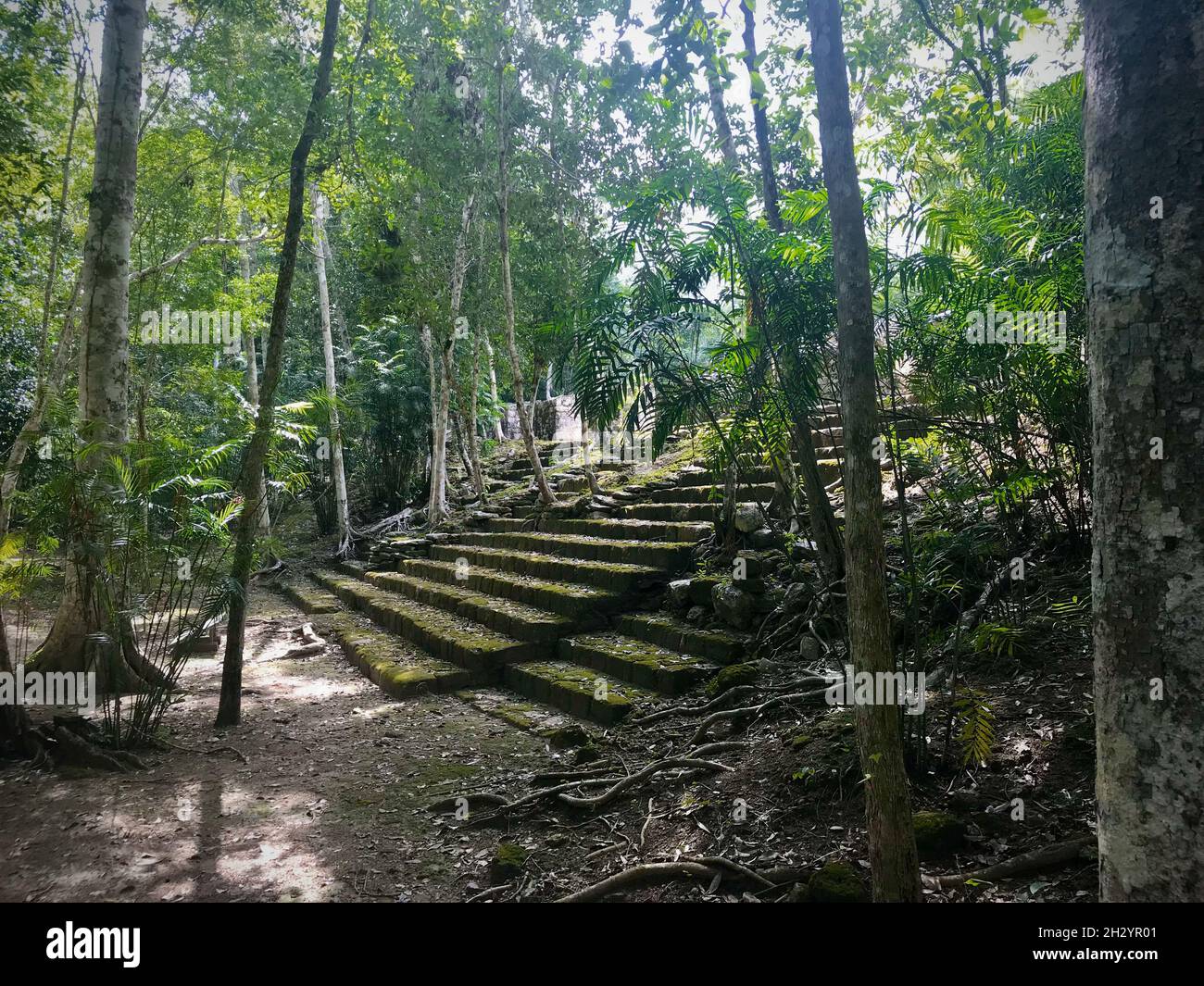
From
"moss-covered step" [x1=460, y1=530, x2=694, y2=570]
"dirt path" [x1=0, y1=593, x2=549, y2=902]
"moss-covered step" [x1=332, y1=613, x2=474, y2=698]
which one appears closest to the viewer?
"dirt path" [x1=0, y1=593, x2=549, y2=902]

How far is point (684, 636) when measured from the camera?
5125 millimetres

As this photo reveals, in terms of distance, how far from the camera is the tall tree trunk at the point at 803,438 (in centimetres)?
310

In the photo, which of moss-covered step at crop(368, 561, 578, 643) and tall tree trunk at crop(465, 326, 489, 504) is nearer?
moss-covered step at crop(368, 561, 578, 643)

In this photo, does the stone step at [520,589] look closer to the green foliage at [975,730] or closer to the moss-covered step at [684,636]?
the moss-covered step at [684,636]

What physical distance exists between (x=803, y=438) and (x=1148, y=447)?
8.33 ft

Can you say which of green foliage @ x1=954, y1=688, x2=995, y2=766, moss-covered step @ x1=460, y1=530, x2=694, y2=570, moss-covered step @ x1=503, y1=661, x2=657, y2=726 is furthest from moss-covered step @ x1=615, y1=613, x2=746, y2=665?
green foliage @ x1=954, y1=688, x2=995, y2=766

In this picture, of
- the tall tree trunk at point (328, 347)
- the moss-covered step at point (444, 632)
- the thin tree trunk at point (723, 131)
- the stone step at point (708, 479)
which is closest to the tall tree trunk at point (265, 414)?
the moss-covered step at point (444, 632)

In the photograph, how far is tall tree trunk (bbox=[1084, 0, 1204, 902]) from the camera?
131cm

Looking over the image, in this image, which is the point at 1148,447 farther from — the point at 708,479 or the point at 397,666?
the point at 708,479

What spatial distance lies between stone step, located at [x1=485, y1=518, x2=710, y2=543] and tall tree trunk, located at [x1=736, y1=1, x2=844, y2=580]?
6.13 ft

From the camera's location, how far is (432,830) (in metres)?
3.36

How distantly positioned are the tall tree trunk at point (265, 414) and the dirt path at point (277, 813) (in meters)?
0.42

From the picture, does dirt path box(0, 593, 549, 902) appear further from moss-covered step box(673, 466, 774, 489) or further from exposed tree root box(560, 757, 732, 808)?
moss-covered step box(673, 466, 774, 489)
